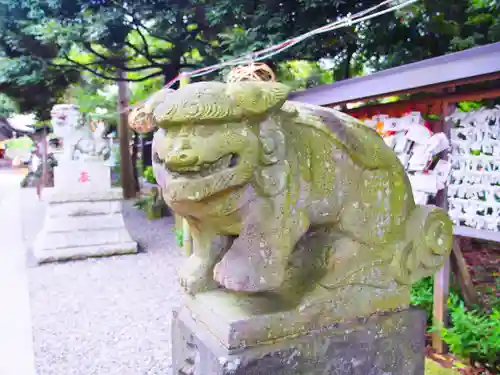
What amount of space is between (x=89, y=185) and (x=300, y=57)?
129 inches

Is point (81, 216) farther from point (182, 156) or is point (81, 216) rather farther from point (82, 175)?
point (182, 156)

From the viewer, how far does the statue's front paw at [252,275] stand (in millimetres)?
1515

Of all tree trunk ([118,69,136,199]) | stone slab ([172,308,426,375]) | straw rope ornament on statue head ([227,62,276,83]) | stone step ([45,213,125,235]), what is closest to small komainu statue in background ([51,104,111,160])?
stone step ([45,213,125,235])

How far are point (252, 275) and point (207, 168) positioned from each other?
399mm

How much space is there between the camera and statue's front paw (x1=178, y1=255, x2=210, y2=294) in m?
1.75

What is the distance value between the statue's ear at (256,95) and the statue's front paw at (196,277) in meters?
0.66

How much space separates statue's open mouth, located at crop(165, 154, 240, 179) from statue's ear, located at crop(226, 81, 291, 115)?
0.54ft

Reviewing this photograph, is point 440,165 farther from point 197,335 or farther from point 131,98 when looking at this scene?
point 131,98

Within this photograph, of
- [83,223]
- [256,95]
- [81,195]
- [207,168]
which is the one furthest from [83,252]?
[256,95]

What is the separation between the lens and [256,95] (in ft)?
4.74

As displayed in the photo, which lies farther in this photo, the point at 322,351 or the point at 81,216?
the point at 81,216

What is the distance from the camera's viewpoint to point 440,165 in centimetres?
304

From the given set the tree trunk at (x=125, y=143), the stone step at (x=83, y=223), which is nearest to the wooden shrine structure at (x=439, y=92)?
the stone step at (x=83, y=223)

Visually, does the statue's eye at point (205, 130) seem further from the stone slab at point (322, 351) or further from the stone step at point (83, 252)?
the stone step at point (83, 252)
